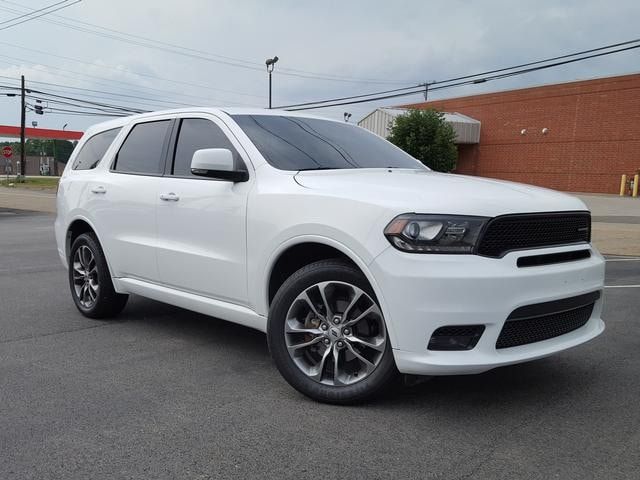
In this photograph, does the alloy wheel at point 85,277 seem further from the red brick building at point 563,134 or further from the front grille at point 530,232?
the red brick building at point 563,134

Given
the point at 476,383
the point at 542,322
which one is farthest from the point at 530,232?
the point at 476,383

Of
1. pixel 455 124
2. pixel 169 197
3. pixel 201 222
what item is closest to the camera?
pixel 201 222

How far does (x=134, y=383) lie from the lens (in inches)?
161

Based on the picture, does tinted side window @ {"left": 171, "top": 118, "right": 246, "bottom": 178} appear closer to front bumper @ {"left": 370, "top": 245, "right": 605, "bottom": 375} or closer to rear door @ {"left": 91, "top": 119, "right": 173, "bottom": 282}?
rear door @ {"left": 91, "top": 119, "right": 173, "bottom": 282}

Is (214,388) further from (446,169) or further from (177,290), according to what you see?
(446,169)

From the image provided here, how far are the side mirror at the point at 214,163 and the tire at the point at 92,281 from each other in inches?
75.4

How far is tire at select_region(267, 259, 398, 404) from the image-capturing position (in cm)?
357

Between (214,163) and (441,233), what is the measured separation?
1608 millimetres

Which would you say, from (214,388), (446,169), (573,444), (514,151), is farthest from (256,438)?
(514,151)

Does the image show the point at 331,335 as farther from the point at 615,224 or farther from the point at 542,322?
the point at 615,224

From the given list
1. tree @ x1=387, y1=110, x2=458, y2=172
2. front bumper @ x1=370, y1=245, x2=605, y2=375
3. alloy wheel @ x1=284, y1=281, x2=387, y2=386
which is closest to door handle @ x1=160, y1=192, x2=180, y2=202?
alloy wheel @ x1=284, y1=281, x2=387, y2=386

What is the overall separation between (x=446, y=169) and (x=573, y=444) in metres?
29.7

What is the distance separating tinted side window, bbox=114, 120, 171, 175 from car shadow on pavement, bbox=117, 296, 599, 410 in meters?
1.41

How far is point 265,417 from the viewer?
355cm
